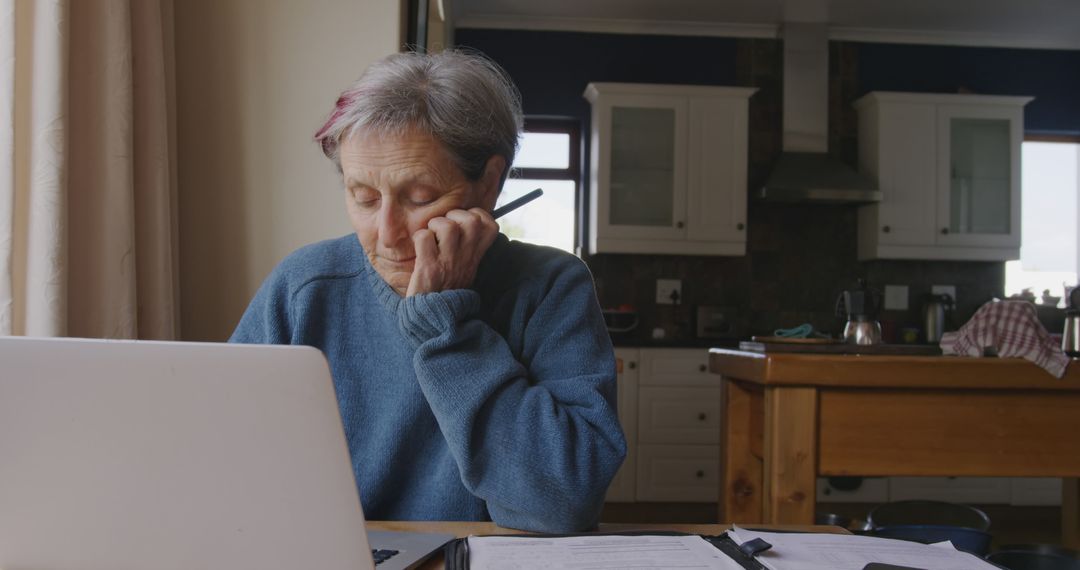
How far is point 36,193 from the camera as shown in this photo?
1390mm

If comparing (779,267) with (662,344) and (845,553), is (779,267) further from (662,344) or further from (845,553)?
(845,553)

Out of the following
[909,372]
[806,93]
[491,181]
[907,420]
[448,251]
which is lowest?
[907,420]

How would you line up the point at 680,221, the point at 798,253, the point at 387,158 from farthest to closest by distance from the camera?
the point at 798,253
the point at 680,221
the point at 387,158

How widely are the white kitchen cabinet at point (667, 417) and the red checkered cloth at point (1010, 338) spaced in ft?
6.20

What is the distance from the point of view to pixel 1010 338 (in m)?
2.06

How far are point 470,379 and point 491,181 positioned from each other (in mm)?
355

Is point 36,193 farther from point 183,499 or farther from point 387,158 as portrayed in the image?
point 183,499

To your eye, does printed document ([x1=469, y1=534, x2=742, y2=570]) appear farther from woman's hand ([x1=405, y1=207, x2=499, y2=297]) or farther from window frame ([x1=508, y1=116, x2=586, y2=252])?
window frame ([x1=508, y1=116, x2=586, y2=252])

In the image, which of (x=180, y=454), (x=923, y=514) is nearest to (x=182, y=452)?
(x=180, y=454)

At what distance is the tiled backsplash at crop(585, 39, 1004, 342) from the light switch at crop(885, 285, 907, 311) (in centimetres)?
4

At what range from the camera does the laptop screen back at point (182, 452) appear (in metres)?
0.49

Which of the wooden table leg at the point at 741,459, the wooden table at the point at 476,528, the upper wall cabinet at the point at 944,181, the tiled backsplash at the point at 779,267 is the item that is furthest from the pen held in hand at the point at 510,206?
the upper wall cabinet at the point at 944,181

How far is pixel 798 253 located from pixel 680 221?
0.83 m

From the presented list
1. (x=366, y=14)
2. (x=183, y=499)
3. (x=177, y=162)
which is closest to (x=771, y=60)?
(x=366, y=14)
